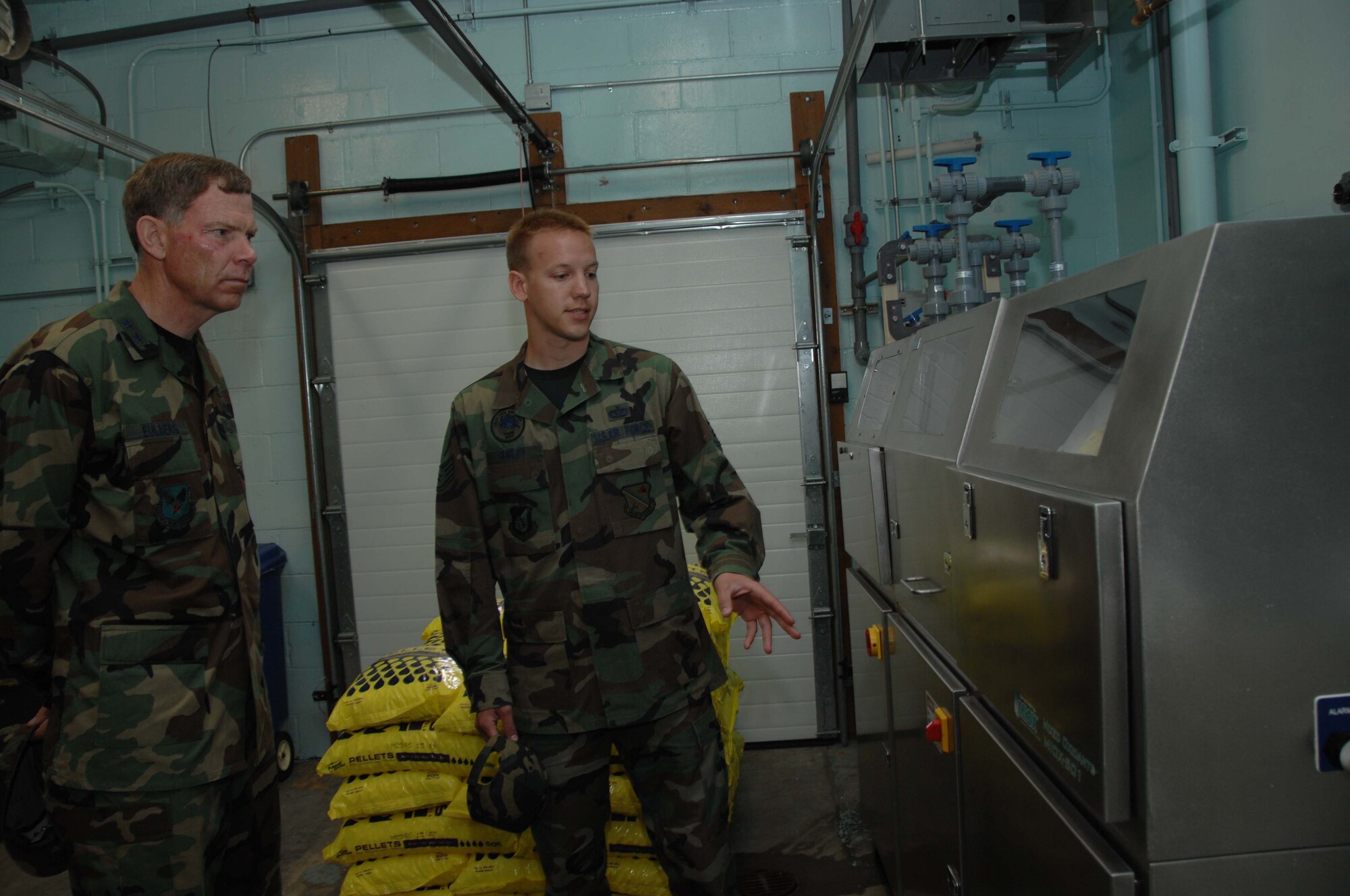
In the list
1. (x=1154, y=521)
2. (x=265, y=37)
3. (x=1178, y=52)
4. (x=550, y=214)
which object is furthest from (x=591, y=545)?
(x=265, y=37)

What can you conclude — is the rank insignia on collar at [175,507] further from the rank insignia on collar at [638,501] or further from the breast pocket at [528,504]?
the rank insignia on collar at [638,501]

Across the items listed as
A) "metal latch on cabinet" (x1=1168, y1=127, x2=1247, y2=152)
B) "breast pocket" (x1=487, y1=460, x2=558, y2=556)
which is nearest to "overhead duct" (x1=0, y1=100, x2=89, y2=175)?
"breast pocket" (x1=487, y1=460, x2=558, y2=556)

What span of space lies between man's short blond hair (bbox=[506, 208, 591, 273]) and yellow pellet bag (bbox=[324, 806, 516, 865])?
1.64 metres

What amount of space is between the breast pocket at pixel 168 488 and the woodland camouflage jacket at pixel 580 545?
478mm

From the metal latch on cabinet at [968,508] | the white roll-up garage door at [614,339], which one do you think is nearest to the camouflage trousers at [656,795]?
the metal latch on cabinet at [968,508]

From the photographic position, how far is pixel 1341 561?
88 cm

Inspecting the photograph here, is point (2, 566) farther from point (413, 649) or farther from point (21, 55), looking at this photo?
point (21, 55)

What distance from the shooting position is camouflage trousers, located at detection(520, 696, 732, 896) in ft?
5.82

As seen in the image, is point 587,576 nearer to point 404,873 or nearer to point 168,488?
point 168,488

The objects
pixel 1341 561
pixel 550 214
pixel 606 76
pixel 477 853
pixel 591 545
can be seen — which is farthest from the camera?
pixel 606 76

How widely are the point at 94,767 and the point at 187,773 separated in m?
0.15

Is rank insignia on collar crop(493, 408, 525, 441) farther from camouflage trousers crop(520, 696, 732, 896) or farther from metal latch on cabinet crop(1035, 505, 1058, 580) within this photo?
metal latch on cabinet crop(1035, 505, 1058, 580)

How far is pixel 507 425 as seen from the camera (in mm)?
1827

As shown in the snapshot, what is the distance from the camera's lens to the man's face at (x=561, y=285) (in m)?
1.81
